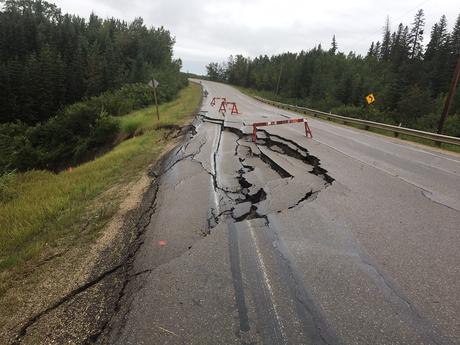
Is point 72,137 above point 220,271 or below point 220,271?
below

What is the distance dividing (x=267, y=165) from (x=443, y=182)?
14.0 ft

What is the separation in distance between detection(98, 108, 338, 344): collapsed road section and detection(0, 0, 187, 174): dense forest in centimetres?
1495

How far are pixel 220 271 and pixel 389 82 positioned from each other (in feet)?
214

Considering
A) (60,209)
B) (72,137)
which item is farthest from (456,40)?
(60,209)

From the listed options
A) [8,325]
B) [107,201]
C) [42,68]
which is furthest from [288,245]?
[42,68]

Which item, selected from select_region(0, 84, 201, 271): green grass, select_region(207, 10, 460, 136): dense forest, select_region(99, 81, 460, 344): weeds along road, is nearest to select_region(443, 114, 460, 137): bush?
select_region(207, 10, 460, 136): dense forest

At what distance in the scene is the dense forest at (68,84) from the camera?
24.0m

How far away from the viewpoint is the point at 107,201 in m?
6.14

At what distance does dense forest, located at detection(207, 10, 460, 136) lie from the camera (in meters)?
42.2

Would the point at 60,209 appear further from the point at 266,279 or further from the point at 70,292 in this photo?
the point at 266,279

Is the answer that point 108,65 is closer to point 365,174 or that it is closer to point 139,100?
point 139,100

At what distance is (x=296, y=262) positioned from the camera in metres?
3.71

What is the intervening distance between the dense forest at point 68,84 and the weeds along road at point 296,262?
1556cm

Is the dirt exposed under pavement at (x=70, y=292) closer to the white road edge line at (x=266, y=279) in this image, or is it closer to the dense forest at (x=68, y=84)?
the white road edge line at (x=266, y=279)
